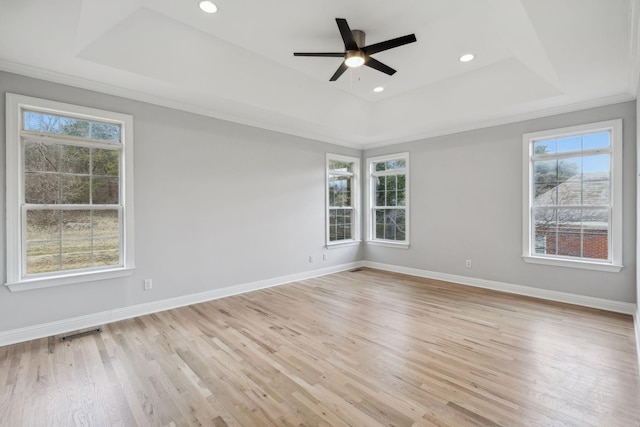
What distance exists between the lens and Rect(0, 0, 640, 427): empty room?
7.39 feet

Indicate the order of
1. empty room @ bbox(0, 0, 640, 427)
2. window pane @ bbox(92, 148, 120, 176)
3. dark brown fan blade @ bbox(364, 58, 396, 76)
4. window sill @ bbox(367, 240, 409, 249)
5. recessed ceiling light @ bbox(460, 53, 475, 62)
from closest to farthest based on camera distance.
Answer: empty room @ bbox(0, 0, 640, 427) → dark brown fan blade @ bbox(364, 58, 396, 76) → window pane @ bbox(92, 148, 120, 176) → recessed ceiling light @ bbox(460, 53, 475, 62) → window sill @ bbox(367, 240, 409, 249)

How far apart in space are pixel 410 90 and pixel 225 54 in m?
2.90

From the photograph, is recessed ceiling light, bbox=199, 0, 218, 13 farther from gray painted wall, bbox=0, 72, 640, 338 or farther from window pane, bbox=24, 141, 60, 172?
window pane, bbox=24, 141, 60, 172

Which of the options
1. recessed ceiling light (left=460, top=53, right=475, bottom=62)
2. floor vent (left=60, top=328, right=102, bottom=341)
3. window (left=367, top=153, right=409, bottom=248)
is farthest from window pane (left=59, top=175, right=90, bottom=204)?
window (left=367, top=153, right=409, bottom=248)

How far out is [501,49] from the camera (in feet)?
12.0

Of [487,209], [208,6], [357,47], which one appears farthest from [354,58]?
[487,209]

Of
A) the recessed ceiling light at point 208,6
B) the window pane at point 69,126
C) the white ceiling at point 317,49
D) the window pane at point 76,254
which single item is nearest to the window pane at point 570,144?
the white ceiling at point 317,49

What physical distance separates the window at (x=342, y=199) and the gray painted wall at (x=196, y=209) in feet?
1.55

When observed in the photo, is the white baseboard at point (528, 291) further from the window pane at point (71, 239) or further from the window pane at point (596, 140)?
the window pane at point (71, 239)

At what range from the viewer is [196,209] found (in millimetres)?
4266

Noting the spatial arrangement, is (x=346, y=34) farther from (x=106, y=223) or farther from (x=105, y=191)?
(x=106, y=223)

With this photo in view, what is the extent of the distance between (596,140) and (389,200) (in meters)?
3.30

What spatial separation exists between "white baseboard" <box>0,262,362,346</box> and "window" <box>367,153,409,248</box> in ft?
7.57

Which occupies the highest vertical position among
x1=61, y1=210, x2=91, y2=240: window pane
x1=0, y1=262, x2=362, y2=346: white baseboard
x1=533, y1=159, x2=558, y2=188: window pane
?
x1=533, y1=159, x2=558, y2=188: window pane
